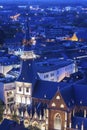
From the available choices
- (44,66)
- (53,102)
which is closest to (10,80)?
(44,66)

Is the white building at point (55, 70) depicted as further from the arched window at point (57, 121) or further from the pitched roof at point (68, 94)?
the arched window at point (57, 121)

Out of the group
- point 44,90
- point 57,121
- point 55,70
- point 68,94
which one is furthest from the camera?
point 55,70

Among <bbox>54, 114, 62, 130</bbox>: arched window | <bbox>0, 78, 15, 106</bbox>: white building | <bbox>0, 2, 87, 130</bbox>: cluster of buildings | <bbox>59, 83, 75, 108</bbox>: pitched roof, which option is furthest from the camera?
<bbox>0, 78, 15, 106</bbox>: white building

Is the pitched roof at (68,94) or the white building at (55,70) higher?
the white building at (55,70)

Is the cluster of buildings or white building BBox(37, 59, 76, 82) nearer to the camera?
the cluster of buildings

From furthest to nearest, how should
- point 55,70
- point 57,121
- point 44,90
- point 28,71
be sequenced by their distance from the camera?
point 55,70
point 44,90
point 28,71
point 57,121

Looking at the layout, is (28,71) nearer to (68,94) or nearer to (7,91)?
(68,94)

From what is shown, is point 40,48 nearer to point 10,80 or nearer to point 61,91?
point 10,80

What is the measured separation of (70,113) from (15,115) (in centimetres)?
581

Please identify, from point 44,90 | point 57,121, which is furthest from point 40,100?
point 57,121

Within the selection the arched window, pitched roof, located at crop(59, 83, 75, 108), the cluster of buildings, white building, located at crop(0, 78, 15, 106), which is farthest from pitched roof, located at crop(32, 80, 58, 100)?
white building, located at crop(0, 78, 15, 106)

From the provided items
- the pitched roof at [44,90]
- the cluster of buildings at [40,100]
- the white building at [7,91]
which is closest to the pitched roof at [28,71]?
the cluster of buildings at [40,100]

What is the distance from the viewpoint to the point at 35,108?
49.7m

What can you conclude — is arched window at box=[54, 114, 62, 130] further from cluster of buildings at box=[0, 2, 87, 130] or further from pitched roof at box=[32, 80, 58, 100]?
pitched roof at box=[32, 80, 58, 100]
